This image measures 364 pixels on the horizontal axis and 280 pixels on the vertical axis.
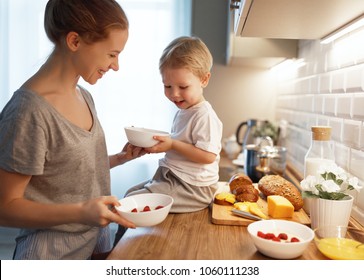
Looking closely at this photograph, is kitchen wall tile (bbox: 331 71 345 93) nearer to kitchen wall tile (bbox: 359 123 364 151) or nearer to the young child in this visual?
kitchen wall tile (bbox: 359 123 364 151)

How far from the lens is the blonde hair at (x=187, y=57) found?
1.14 metres

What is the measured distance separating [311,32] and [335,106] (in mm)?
269

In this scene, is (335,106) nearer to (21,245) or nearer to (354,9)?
(354,9)

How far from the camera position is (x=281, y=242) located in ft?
2.42

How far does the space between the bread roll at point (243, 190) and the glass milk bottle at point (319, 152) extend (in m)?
0.16

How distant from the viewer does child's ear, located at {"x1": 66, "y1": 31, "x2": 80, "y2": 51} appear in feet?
2.87

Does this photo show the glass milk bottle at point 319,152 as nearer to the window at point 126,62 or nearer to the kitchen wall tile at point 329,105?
the kitchen wall tile at point 329,105

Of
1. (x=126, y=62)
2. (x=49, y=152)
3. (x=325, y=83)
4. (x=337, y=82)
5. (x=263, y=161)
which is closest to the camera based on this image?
(x=49, y=152)

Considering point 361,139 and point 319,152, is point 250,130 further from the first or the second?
point 361,139

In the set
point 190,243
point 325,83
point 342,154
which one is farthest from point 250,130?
point 190,243

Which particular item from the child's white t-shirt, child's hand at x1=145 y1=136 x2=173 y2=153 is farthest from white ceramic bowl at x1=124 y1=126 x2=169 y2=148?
the child's white t-shirt

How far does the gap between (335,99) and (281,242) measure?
668mm

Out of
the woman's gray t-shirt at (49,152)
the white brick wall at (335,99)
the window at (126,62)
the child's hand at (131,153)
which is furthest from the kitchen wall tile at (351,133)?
the window at (126,62)

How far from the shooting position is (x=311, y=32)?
1.22 m
